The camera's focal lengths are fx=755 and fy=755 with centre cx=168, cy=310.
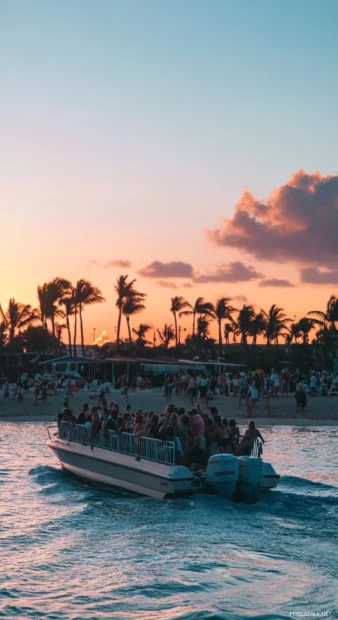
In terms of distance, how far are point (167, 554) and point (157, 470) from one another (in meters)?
3.95

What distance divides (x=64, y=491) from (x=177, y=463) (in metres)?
4.36

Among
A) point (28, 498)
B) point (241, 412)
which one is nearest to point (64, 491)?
point (28, 498)

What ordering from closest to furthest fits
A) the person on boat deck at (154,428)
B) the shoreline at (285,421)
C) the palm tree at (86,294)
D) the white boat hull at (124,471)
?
the white boat hull at (124,471) < the person on boat deck at (154,428) < the shoreline at (285,421) < the palm tree at (86,294)

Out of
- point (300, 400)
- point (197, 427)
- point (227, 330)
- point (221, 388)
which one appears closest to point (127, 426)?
point (197, 427)

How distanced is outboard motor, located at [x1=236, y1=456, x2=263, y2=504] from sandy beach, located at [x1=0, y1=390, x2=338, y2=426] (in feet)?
66.9

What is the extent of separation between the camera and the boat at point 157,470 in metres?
15.7

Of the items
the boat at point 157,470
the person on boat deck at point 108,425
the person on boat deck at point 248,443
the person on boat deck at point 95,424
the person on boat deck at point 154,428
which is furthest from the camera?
the person on boat deck at point 95,424

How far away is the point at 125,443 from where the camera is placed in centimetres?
1839

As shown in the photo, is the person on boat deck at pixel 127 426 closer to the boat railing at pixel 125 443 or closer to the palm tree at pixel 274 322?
the boat railing at pixel 125 443

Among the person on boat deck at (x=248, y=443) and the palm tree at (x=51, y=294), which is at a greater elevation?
the palm tree at (x=51, y=294)

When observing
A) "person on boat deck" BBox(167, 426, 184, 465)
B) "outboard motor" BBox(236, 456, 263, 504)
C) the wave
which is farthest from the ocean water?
"person on boat deck" BBox(167, 426, 184, 465)

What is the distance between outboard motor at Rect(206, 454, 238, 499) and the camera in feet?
51.0

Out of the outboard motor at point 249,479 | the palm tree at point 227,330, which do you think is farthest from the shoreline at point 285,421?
the palm tree at point 227,330

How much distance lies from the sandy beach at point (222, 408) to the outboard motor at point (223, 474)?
812 inches
